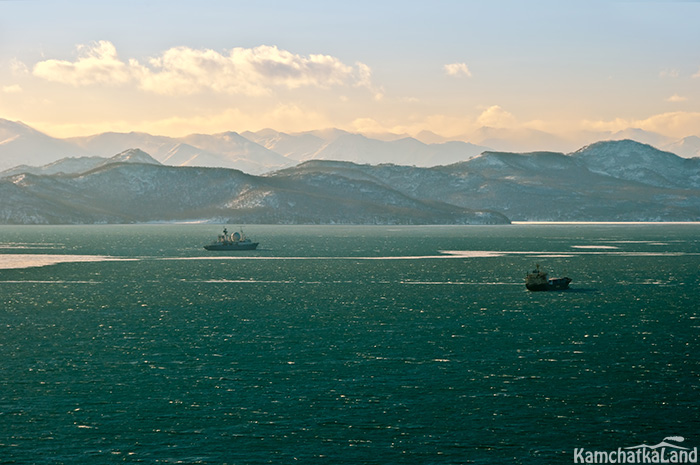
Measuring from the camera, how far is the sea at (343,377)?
158 feet

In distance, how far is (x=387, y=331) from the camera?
89062 millimetres

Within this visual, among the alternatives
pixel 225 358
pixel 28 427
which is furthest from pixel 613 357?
pixel 28 427

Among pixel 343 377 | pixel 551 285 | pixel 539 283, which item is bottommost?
pixel 343 377

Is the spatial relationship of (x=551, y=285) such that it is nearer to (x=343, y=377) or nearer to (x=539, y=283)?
(x=539, y=283)

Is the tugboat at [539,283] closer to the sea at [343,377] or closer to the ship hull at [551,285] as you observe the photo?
the ship hull at [551,285]

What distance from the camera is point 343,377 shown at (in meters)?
64.9

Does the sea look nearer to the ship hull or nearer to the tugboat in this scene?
the tugboat

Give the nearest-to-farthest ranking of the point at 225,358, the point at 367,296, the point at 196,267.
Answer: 1. the point at 225,358
2. the point at 367,296
3. the point at 196,267

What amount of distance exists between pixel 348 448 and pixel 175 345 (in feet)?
119

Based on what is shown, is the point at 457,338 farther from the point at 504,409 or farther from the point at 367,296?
the point at 367,296

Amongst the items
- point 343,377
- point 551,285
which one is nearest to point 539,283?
point 551,285

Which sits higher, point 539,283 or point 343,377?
point 539,283

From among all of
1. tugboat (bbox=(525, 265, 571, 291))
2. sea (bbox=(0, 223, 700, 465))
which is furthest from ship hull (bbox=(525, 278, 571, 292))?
sea (bbox=(0, 223, 700, 465))

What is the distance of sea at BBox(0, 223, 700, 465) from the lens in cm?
4809
